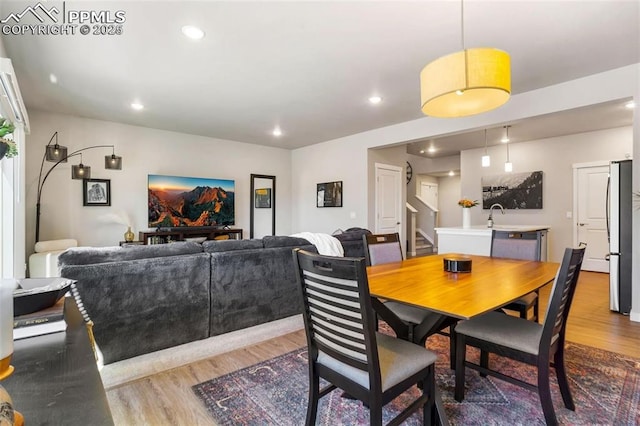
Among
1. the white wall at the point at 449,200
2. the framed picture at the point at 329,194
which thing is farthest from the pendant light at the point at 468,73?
the white wall at the point at 449,200

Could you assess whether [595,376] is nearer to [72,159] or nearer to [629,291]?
[629,291]

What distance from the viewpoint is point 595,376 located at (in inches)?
86.4

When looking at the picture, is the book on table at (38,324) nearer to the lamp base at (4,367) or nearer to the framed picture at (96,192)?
the lamp base at (4,367)

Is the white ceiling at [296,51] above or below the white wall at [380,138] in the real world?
above

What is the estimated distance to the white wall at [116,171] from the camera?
4582 millimetres

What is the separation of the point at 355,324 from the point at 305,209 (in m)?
5.92

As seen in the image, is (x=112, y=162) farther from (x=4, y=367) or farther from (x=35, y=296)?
(x=4, y=367)

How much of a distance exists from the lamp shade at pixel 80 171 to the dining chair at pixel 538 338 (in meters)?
5.40

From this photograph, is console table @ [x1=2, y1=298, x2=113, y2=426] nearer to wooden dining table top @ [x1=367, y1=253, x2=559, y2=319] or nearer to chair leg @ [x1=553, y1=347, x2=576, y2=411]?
wooden dining table top @ [x1=367, y1=253, x2=559, y2=319]

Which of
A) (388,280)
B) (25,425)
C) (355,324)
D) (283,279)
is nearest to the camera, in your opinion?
(25,425)

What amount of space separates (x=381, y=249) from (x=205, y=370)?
67.3 inches

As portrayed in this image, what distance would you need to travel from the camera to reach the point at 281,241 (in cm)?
324

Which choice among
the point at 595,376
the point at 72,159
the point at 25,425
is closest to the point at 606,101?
the point at 595,376

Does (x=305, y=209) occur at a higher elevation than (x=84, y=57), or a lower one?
lower
